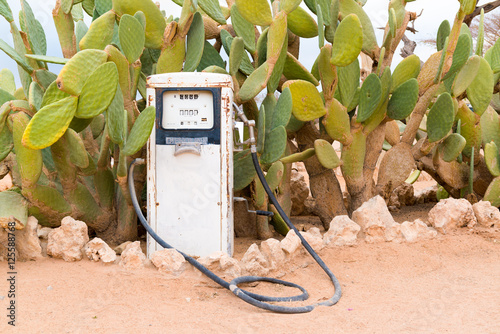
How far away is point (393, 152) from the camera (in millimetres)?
3629

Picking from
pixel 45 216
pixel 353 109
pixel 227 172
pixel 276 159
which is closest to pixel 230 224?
pixel 227 172

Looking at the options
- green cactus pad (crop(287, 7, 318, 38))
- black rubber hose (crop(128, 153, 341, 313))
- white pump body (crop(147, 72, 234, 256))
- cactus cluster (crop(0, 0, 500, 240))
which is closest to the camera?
black rubber hose (crop(128, 153, 341, 313))

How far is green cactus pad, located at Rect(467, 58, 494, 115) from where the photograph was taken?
11.6 feet

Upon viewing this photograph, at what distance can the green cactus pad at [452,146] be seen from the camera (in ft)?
11.0

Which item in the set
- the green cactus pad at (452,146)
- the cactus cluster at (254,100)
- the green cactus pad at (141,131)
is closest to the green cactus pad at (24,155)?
the cactus cluster at (254,100)

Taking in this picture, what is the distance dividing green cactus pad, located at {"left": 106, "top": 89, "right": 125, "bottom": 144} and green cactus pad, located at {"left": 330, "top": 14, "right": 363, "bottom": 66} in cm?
125

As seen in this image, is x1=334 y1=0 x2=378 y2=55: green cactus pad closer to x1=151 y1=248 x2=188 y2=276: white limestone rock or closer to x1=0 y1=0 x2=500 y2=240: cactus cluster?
x1=0 y1=0 x2=500 y2=240: cactus cluster

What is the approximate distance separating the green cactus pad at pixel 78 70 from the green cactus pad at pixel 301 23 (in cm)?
148

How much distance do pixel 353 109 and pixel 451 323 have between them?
1.83 metres

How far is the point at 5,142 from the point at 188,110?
0.98m

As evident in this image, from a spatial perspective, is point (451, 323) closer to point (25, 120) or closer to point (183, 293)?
point (183, 293)

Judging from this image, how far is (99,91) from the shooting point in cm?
230

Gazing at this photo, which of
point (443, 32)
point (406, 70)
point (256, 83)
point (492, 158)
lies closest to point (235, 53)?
point (256, 83)

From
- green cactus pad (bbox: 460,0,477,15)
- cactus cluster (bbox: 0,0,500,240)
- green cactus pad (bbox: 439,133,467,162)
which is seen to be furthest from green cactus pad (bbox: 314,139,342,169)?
green cactus pad (bbox: 460,0,477,15)
